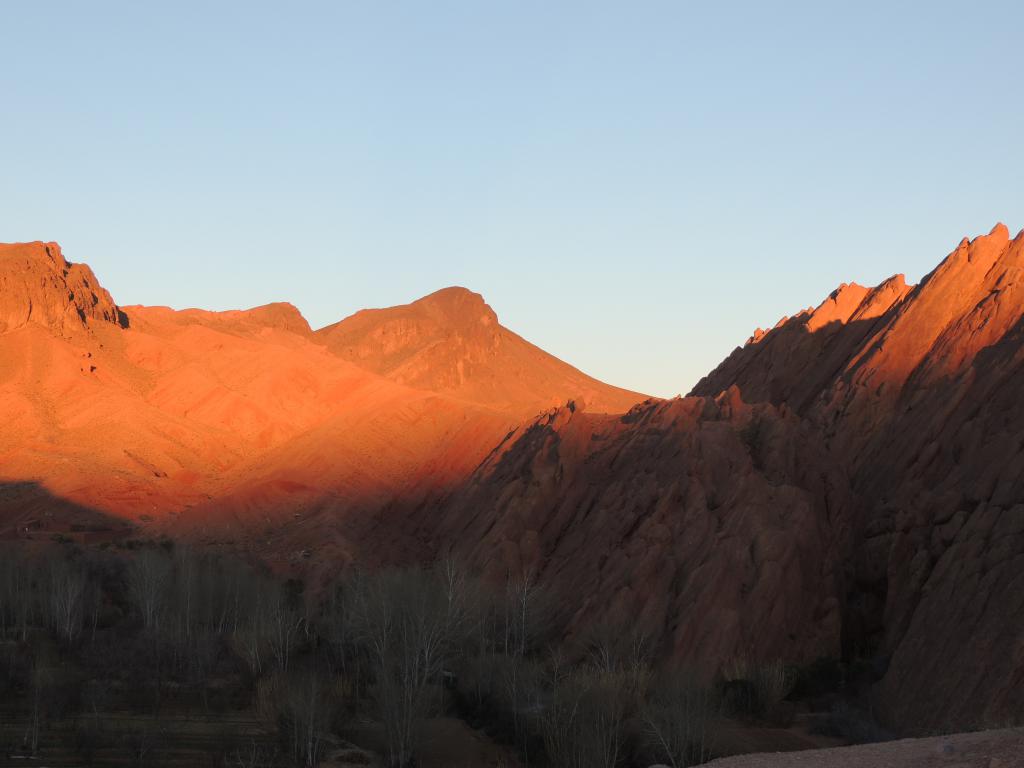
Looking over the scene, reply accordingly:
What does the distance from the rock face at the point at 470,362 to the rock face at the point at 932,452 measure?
83.3 metres

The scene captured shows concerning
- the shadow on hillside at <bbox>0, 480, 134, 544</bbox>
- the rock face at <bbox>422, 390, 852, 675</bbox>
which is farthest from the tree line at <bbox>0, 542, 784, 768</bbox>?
the shadow on hillside at <bbox>0, 480, 134, 544</bbox>

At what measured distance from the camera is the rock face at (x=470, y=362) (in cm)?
17150

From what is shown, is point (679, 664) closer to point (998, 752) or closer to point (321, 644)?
point (321, 644)

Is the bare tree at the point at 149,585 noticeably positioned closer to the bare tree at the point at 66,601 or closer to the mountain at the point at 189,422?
the bare tree at the point at 66,601

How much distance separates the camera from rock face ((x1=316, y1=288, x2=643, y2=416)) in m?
172

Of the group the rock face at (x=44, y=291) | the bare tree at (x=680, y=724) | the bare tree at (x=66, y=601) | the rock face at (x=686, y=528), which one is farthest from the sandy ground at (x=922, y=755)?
the rock face at (x=44, y=291)

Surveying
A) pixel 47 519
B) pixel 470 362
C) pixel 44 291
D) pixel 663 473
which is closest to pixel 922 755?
pixel 663 473

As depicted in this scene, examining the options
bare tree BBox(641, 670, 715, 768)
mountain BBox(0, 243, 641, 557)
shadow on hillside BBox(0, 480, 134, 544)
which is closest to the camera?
bare tree BBox(641, 670, 715, 768)

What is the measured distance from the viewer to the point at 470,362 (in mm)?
179125

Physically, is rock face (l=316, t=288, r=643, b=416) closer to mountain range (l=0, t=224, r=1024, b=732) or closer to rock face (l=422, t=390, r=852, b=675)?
mountain range (l=0, t=224, r=1024, b=732)

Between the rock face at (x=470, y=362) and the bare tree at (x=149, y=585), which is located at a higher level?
the rock face at (x=470, y=362)

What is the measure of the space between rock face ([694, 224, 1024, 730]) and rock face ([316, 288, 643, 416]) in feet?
273

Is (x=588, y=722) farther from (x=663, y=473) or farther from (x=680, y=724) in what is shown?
(x=663, y=473)

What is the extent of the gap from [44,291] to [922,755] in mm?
104046
